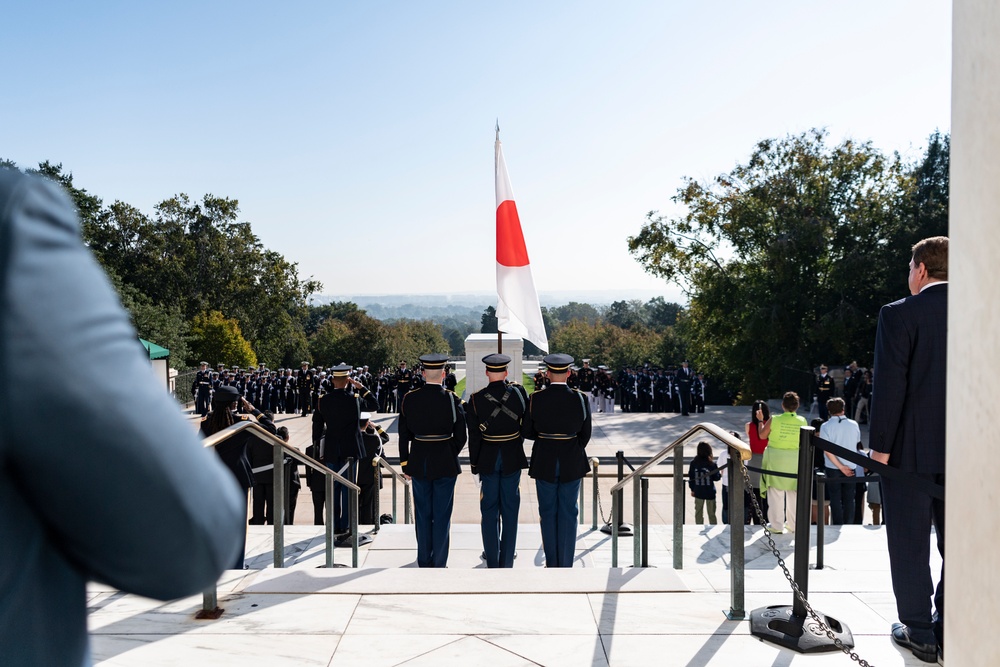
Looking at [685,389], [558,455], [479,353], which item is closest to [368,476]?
[558,455]

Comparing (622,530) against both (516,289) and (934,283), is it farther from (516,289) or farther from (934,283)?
(934,283)

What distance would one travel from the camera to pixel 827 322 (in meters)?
26.4

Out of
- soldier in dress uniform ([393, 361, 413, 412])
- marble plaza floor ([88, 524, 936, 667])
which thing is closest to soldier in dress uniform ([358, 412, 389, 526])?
marble plaza floor ([88, 524, 936, 667])

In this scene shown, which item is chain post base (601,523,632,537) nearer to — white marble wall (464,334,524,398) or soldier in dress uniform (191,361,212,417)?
white marble wall (464,334,524,398)

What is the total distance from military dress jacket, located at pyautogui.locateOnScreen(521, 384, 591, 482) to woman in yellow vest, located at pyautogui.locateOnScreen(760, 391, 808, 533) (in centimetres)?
211

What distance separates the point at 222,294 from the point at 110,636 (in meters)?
49.1

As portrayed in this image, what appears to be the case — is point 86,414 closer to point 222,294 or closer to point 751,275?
point 751,275

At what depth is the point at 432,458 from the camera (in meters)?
6.64

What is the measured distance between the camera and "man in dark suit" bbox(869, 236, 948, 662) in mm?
3275

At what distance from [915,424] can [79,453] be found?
3.36m

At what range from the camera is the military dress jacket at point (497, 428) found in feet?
21.6

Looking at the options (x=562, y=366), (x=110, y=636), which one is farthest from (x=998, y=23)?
(x=562, y=366)

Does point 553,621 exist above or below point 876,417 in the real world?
below

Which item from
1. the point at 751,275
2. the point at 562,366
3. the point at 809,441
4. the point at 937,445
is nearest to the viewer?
the point at 937,445
